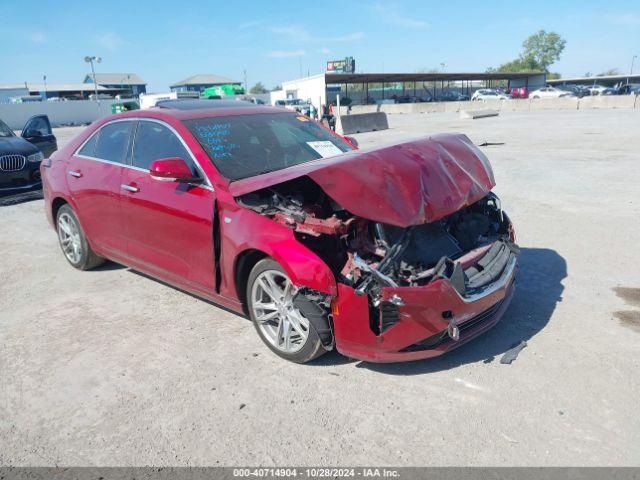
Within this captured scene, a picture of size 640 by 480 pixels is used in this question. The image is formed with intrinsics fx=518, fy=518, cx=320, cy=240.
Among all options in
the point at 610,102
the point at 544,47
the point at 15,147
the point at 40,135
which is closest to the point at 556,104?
the point at 610,102

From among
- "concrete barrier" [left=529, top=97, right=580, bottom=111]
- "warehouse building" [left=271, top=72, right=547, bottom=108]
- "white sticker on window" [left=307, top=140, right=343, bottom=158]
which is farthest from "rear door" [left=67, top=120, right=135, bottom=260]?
"concrete barrier" [left=529, top=97, right=580, bottom=111]

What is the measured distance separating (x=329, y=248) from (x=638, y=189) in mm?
7278

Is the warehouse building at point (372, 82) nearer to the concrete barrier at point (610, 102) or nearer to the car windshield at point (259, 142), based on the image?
the concrete barrier at point (610, 102)

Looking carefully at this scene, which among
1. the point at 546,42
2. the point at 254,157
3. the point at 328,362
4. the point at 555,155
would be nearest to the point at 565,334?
the point at 328,362

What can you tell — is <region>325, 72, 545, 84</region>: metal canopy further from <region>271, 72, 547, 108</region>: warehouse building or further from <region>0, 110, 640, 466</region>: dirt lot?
<region>0, 110, 640, 466</region>: dirt lot

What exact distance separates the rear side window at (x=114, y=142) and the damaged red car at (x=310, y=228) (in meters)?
0.02

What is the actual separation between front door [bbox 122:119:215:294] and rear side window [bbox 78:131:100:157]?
866mm

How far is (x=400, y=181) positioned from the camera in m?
3.54

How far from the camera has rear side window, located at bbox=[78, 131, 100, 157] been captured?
18.1ft

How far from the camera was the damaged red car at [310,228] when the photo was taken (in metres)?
3.31

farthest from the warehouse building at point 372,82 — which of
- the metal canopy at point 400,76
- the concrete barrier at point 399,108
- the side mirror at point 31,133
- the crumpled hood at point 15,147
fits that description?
the crumpled hood at point 15,147

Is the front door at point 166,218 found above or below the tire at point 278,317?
above

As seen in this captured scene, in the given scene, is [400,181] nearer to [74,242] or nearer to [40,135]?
[74,242]

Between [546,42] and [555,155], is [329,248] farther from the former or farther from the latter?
[546,42]
